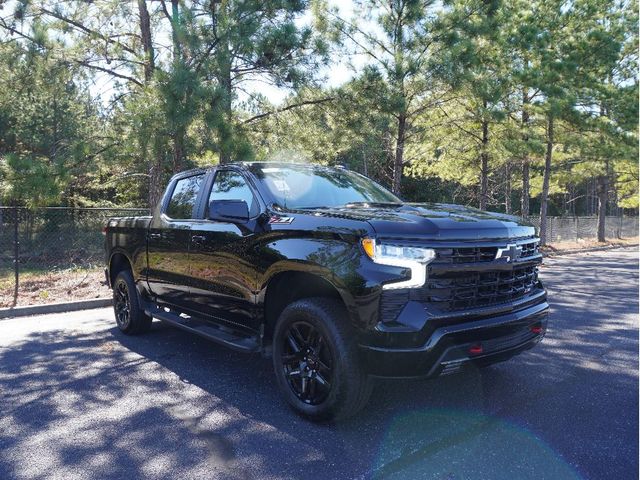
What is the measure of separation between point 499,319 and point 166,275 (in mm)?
3320

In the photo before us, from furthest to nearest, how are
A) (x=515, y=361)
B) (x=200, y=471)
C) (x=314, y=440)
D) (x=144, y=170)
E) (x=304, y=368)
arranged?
(x=144, y=170) → (x=515, y=361) → (x=304, y=368) → (x=314, y=440) → (x=200, y=471)

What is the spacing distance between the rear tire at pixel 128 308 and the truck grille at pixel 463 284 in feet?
12.1

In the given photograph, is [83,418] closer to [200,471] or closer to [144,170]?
[200,471]

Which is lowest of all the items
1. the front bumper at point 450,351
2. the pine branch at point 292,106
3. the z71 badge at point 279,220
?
the front bumper at point 450,351

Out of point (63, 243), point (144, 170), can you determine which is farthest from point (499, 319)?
point (144, 170)

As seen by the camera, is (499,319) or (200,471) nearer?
(200,471)

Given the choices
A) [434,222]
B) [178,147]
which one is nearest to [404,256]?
[434,222]

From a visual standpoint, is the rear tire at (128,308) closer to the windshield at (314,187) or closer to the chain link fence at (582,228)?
the windshield at (314,187)

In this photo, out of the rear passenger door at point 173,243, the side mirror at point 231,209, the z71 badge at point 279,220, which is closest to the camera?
the z71 badge at point 279,220

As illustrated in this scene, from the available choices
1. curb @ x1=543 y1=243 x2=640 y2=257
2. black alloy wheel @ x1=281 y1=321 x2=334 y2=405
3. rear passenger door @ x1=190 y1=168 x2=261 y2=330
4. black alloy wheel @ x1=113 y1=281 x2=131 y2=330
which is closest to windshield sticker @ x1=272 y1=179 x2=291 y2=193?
rear passenger door @ x1=190 y1=168 x2=261 y2=330

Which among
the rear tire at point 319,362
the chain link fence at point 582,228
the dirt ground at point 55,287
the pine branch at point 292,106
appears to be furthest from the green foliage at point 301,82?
the chain link fence at point 582,228

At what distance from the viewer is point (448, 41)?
38.0 feet

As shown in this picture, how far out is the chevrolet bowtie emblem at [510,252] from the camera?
3473 millimetres

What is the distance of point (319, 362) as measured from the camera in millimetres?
3490
